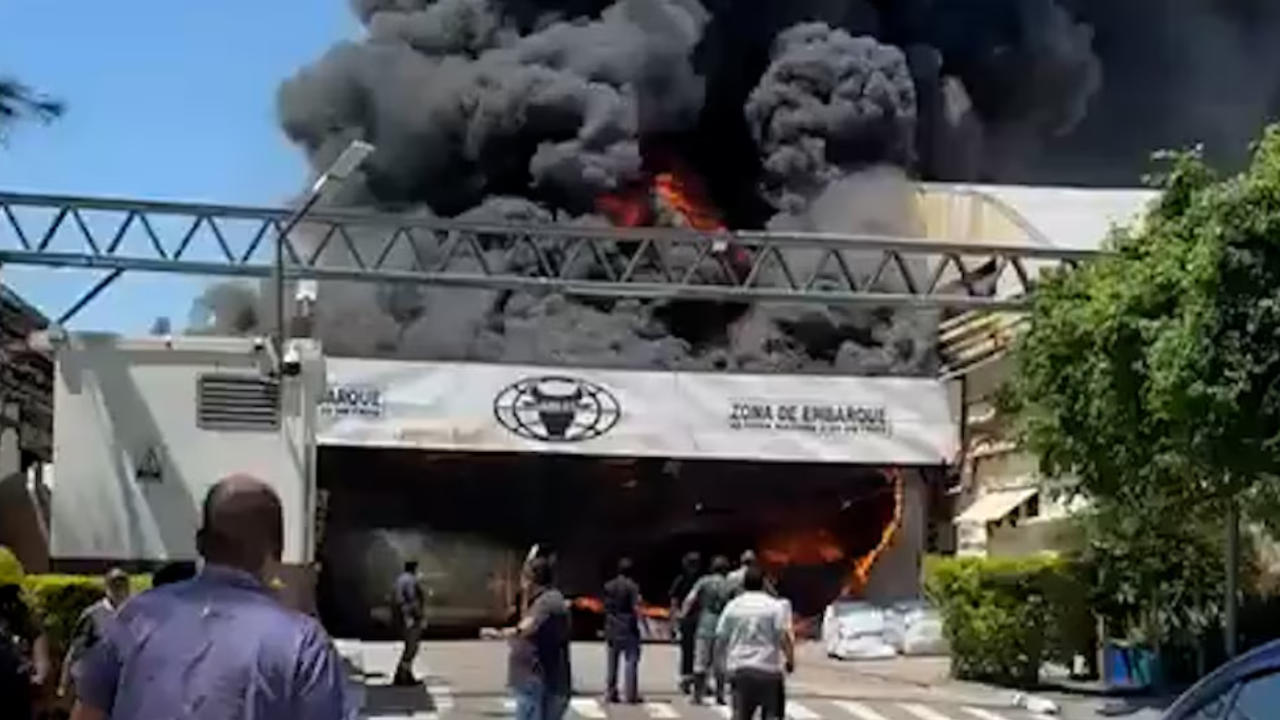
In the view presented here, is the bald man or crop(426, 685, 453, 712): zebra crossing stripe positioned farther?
crop(426, 685, 453, 712): zebra crossing stripe

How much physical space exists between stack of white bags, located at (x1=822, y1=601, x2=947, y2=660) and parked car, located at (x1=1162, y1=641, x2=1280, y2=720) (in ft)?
82.6

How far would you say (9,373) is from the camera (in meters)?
31.1

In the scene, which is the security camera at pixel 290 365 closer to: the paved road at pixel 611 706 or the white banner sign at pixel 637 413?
the paved road at pixel 611 706

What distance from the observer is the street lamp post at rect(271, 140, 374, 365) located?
19.2m

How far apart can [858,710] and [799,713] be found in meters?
0.90

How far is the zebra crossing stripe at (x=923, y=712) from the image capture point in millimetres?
21297

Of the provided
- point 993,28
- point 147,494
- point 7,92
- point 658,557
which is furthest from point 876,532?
point 7,92

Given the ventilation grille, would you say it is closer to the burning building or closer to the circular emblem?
the burning building

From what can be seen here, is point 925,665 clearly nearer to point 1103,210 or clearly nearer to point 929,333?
point 929,333

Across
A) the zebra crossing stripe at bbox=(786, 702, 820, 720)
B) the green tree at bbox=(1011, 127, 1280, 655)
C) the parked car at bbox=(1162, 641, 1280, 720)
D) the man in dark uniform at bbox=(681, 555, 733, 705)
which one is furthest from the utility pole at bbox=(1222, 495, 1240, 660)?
the parked car at bbox=(1162, 641, 1280, 720)

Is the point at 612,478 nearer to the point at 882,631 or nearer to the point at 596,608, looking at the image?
the point at 596,608

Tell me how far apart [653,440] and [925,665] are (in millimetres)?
6203

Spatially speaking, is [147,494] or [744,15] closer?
[147,494]

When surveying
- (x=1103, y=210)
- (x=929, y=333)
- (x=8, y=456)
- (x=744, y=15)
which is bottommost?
(x=8, y=456)
